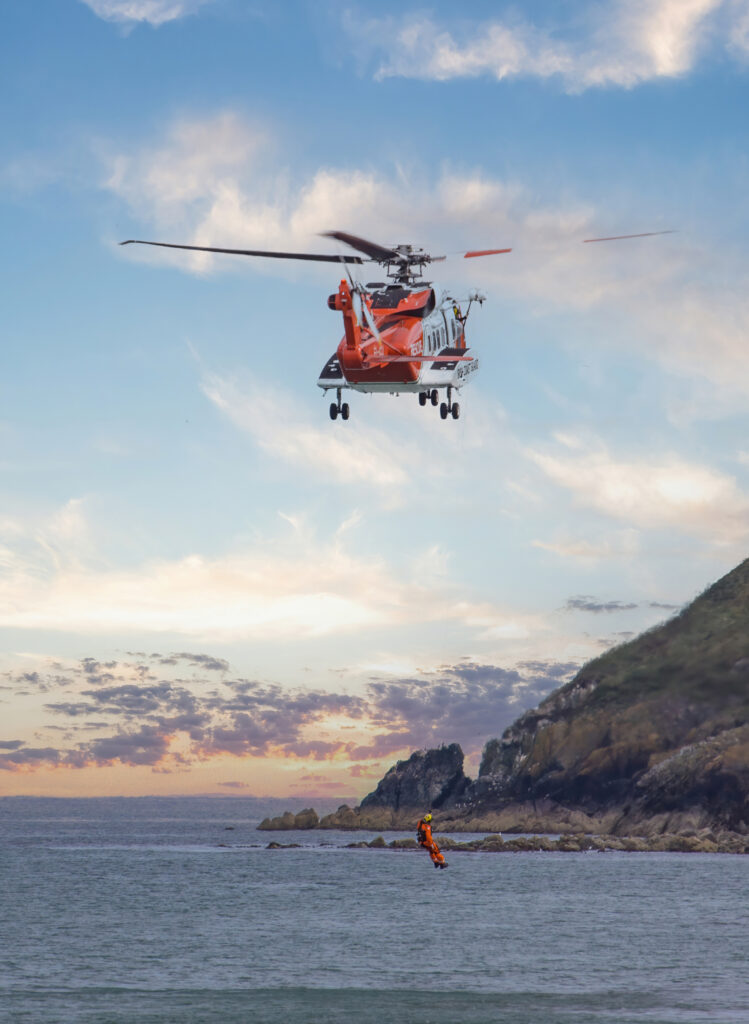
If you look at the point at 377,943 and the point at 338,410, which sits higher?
the point at 338,410

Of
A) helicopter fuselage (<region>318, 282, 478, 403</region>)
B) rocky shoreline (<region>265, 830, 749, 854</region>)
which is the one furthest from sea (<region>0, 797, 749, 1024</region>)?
helicopter fuselage (<region>318, 282, 478, 403</region>)

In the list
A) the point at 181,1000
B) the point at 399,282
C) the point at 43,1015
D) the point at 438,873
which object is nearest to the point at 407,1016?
the point at 181,1000

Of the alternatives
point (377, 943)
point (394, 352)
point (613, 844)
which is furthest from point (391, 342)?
point (613, 844)

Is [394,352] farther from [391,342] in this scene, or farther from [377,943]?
[377,943]

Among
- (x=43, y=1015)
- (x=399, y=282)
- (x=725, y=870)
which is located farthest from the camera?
(x=725, y=870)

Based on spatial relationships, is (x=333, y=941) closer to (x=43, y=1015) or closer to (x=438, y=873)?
(x=43, y=1015)
